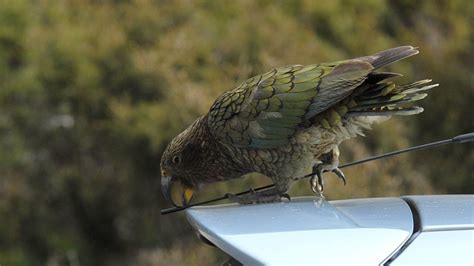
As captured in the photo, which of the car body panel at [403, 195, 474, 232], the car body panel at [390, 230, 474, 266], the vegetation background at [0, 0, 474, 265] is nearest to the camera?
the car body panel at [390, 230, 474, 266]

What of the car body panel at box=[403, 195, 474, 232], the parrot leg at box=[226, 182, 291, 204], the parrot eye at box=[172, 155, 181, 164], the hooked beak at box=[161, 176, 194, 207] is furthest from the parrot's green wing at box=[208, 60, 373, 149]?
the car body panel at box=[403, 195, 474, 232]

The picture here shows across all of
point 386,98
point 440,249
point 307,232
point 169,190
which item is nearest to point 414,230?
point 440,249

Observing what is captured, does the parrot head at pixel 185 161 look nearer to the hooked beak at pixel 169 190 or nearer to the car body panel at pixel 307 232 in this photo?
the hooked beak at pixel 169 190

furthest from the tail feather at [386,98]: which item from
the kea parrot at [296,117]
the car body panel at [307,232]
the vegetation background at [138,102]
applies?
the vegetation background at [138,102]

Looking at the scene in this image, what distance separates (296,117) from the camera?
9.30 feet

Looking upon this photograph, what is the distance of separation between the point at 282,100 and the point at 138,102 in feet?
9.90

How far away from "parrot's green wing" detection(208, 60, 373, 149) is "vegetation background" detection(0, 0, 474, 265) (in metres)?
2.19

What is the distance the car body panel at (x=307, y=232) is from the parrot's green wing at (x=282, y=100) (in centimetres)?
77

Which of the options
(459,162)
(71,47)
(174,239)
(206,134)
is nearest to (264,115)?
(206,134)

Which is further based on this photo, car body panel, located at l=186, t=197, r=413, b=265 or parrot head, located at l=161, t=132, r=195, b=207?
parrot head, located at l=161, t=132, r=195, b=207

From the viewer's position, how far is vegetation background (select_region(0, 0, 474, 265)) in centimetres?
551

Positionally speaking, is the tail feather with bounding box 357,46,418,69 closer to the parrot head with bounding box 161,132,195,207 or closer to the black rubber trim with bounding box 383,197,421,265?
the black rubber trim with bounding box 383,197,421,265

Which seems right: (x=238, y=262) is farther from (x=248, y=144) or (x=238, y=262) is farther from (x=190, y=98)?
(x=190, y=98)

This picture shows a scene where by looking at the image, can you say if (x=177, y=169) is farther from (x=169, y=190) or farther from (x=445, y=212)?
(x=445, y=212)
